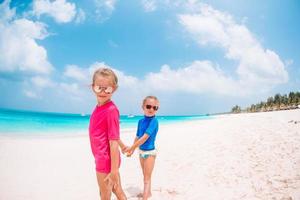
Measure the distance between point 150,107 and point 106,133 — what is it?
5.25ft

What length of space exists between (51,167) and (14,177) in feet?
3.49

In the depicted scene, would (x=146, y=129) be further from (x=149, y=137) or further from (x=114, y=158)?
(x=114, y=158)

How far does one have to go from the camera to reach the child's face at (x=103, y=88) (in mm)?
2656

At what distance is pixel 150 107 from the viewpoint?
4125mm

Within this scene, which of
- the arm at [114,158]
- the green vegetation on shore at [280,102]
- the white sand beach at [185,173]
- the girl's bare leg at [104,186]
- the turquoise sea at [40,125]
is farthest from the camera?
the green vegetation on shore at [280,102]

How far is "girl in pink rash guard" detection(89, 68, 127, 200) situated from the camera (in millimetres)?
2514

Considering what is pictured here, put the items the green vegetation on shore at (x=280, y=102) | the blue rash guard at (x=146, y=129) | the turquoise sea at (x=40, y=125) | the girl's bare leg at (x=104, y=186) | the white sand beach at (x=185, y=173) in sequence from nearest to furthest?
the girl's bare leg at (x=104, y=186)
the blue rash guard at (x=146, y=129)
the white sand beach at (x=185, y=173)
the turquoise sea at (x=40, y=125)
the green vegetation on shore at (x=280, y=102)

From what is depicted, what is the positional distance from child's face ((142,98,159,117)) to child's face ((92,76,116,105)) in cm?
149

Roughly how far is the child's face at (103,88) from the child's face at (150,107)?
149 cm

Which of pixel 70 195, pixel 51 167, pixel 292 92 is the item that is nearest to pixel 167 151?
pixel 51 167

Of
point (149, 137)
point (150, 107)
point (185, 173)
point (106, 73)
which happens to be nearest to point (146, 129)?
point (149, 137)

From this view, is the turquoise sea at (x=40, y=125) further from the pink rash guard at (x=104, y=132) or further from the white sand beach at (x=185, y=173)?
the pink rash guard at (x=104, y=132)

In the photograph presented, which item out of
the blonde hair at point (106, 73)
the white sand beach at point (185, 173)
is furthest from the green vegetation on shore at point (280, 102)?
the blonde hair at point (106, 73)

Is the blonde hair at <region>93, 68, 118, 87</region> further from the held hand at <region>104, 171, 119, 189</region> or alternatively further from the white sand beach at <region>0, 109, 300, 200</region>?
the white sand beach at <region>0, 109, 300, 200</region>
